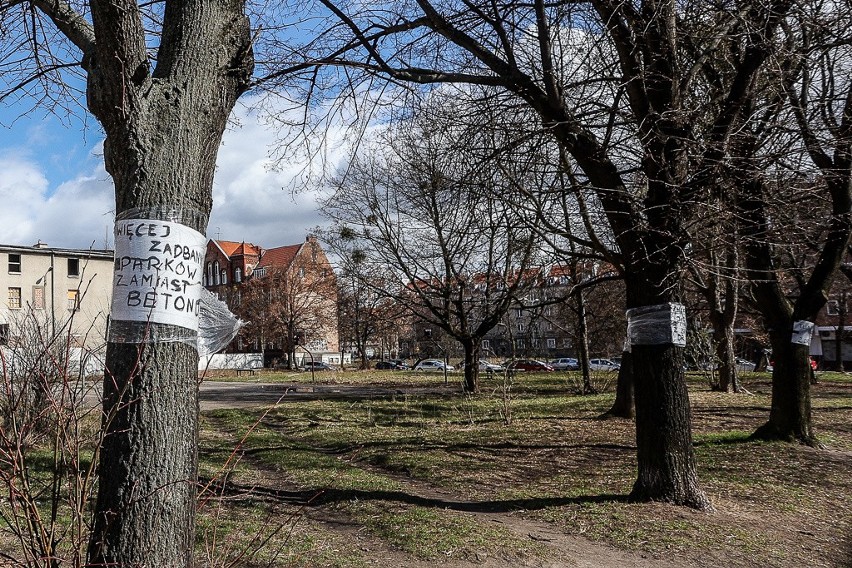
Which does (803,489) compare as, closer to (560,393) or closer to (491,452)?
(491,452)

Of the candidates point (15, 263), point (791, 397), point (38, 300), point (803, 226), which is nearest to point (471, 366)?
point (791, 397)

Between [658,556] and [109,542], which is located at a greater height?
[109,542]

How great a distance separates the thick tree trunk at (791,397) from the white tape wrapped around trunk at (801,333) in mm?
63

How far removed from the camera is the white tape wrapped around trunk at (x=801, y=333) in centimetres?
1030

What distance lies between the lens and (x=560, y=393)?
22531mm

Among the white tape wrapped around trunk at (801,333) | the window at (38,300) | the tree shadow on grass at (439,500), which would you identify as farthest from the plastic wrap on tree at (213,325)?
the white tape wrapped around trunk at (801,333)

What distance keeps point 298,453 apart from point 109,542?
8301 mm

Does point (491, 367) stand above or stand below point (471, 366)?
below

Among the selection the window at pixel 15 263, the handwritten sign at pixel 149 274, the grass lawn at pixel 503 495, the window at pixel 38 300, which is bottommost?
the grass lawn at pixel 503 495

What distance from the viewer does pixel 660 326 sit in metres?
6.77

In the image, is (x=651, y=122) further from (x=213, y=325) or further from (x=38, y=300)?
(x=38, y=300)

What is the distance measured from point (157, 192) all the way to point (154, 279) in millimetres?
A: 369

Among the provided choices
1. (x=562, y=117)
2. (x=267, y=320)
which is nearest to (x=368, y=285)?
(x=562, y=117)

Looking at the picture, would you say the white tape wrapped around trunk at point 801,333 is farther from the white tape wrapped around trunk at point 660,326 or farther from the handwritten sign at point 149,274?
the handwritten sign at point 149,274
